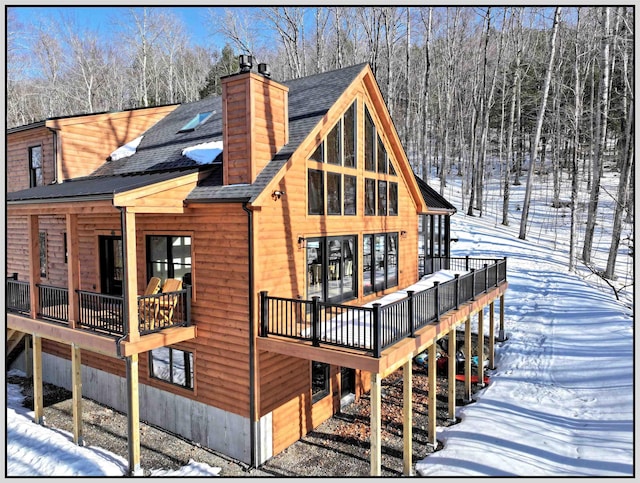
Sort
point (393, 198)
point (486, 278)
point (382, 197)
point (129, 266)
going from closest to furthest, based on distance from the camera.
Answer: point (129, 266)
point (486, 278)
point (382, 197)
point (393, 198)

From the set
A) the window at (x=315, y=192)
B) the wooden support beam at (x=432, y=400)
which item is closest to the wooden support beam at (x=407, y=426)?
the wooden support beam at (x=432, y=400)

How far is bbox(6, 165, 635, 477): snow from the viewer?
315 inches

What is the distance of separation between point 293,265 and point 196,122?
6.50 metres

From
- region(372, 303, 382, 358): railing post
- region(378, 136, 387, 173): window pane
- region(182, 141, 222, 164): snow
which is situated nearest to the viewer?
region(372, 303, 382, 358): railing post

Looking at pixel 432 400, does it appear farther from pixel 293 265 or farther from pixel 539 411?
pixel 293 265

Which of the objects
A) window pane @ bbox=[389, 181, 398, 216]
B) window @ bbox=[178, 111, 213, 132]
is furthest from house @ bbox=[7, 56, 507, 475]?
window pane @ bbox=[389, 181, 398, 216]

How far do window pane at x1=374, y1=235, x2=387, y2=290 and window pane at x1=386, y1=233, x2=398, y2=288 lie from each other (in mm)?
299

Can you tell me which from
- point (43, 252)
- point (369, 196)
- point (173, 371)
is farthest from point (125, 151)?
point (369, 196)

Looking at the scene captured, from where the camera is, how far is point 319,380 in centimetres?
1012

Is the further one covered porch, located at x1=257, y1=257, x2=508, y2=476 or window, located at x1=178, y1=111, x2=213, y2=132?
window, located at x1=178, y1=111, x2=213, y2=132

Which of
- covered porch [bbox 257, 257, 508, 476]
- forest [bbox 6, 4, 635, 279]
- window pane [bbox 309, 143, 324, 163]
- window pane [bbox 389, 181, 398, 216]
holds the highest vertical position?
forest [bbox 6, 4, 635, 279]

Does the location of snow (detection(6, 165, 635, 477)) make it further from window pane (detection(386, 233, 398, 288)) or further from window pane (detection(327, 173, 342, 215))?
window pane (detection(327, 173, 342, 215))

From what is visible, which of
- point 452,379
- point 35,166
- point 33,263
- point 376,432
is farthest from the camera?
point 35,166

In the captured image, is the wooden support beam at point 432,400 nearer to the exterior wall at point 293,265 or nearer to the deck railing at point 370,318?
the deck railing at point 370,318
